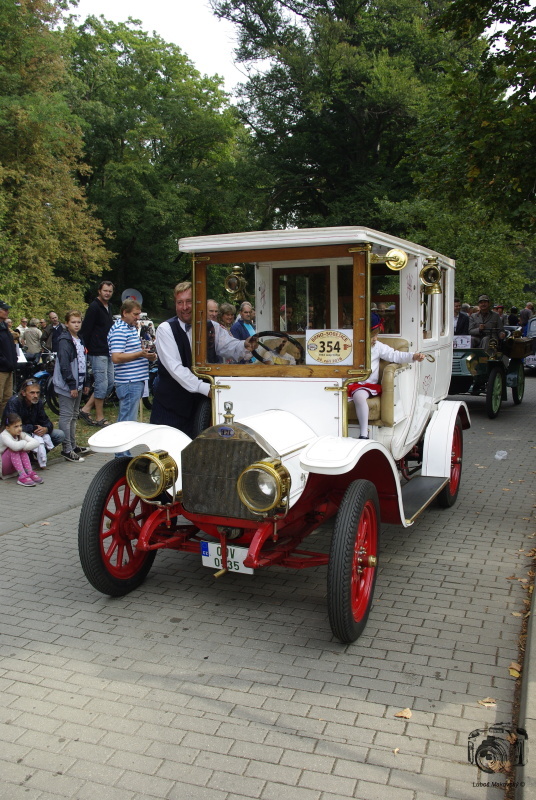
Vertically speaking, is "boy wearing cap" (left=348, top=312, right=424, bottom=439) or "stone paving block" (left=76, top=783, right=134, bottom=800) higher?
"boy wearing cap" (left=348, top=312, right=424, bottom=439)

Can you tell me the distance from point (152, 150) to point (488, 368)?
26676mm

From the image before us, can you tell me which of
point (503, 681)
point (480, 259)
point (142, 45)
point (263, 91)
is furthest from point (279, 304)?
point (142, 45)

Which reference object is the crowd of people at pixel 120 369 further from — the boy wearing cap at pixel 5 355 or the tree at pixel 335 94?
the tree at pixel 335 94

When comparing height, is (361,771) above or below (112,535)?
below

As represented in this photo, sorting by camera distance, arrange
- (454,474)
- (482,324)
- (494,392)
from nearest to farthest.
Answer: (454,474), (494,392), (482,324)

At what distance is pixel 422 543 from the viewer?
5605mm

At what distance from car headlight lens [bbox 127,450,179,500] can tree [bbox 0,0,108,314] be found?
737 inches

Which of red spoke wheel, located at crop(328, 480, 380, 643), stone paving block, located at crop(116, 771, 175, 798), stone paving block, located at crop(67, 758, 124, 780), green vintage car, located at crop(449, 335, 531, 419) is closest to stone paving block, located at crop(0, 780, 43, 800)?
stone paving block, located at crop(67, 758, 124, 780)

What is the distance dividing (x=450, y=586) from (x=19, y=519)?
3825 mm

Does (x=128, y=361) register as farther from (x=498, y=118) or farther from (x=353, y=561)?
(x=498, y=118)

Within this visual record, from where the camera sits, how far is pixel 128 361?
715 cm

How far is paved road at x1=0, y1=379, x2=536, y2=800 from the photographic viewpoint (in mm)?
2785

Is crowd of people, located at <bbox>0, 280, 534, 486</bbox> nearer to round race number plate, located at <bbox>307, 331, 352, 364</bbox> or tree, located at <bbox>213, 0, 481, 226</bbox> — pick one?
round race number plate, located at <bbox>307, 331, 352, 364</bbox>

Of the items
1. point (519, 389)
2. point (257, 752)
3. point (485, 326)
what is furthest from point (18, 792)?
point (519, 389)
